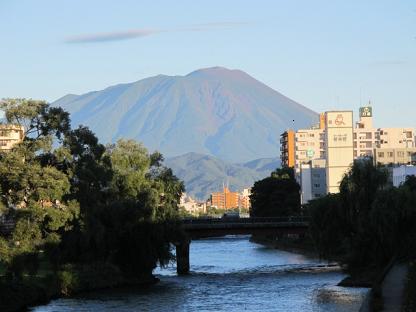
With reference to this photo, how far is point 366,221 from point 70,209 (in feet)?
79.8

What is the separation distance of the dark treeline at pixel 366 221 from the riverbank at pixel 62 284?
56.7 ft

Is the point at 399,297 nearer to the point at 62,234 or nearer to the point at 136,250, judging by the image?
the point at 62,234

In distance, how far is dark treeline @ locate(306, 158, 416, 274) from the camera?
79438mm

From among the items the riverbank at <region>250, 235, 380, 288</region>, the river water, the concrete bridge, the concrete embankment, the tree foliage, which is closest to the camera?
the concrete embankment

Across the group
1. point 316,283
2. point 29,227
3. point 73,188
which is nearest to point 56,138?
point 73,188

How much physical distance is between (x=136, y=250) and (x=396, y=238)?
2399 centimetres

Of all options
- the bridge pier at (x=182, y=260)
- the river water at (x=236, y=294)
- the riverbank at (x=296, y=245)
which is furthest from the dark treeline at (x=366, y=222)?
the riverbank at (x=296, y=245)

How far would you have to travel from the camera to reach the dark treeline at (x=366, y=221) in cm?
7944

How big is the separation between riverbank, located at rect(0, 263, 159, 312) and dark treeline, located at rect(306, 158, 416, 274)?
1729cm

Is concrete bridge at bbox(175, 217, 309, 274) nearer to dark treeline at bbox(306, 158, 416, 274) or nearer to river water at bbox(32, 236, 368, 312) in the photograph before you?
river water at bbox(32, 236, 368, 312)

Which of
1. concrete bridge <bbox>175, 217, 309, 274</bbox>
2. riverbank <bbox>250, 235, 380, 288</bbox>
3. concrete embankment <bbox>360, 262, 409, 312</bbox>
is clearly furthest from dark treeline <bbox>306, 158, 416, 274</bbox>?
concrete bridge <bbox>175, 217, 309, 274</bbox>

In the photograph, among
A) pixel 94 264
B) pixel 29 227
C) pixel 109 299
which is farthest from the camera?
pixel 94 264

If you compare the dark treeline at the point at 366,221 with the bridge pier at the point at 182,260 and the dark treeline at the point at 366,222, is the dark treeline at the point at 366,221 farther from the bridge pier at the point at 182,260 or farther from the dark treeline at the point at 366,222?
the bridge pier at the point at 182,260

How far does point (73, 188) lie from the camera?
76125mm
